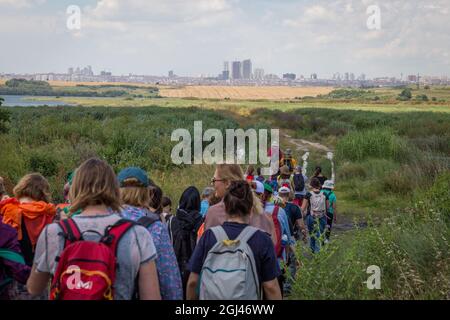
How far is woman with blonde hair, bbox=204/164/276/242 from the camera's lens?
16.3ft

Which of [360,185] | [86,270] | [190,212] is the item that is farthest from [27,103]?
[86,270]

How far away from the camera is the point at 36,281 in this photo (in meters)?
3.65

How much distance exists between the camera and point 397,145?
2798 centimetres

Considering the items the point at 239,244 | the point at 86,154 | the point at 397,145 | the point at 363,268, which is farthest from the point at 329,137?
the point at 239,244

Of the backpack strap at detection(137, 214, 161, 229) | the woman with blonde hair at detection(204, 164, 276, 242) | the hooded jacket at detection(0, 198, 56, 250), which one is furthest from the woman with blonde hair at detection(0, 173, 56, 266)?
the backpack strap at detection(137, 214, 161, 229)

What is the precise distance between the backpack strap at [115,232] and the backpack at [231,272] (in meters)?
0.77

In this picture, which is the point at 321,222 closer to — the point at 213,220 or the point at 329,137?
the point at 213,220

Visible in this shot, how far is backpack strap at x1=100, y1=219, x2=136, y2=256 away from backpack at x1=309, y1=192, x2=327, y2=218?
712 centimetres

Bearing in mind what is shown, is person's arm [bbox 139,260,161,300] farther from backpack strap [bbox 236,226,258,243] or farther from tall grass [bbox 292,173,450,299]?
tall grass [bbox 292,173,450,299]

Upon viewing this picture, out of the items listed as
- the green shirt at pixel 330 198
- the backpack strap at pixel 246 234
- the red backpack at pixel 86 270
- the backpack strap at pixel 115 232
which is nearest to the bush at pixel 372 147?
the green shirt at pixel 330 198

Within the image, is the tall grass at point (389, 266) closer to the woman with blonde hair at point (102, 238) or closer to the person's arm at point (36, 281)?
the woman with blonde hair at point (102, 238)

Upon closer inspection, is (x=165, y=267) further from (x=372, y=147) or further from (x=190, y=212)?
(x=372, y=147)

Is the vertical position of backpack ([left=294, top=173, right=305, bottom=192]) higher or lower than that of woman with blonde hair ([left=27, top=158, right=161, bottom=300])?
lower
